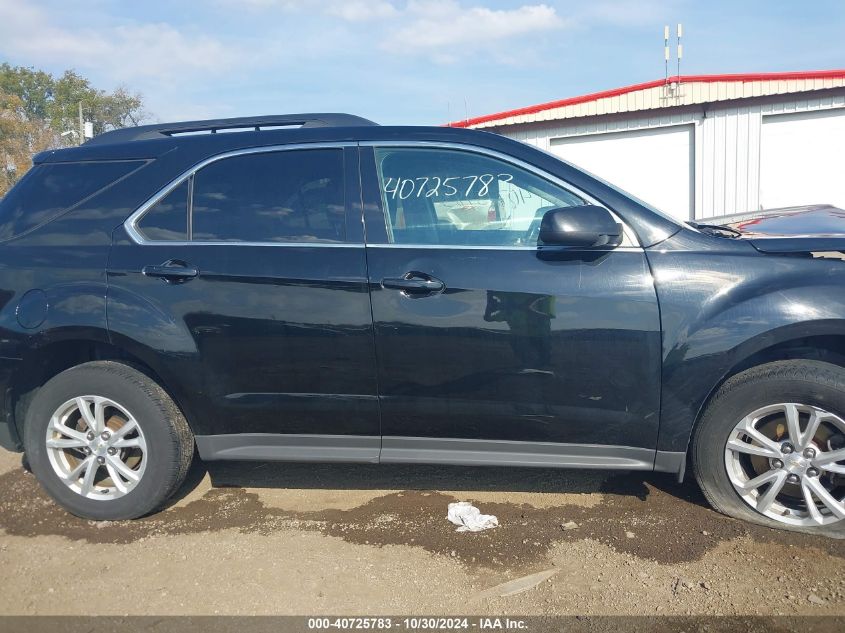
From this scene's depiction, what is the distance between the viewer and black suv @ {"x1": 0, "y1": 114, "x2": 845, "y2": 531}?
2.98 m

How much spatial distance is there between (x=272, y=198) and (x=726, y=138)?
11538mm

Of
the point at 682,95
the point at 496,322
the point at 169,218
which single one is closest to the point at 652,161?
the point at 682,95

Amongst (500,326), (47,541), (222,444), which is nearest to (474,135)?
(500,326)

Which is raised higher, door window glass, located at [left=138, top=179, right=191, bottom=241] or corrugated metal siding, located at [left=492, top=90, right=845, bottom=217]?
corrugated metal siding, located at [left=492, top=90, right=845, bottom=217]

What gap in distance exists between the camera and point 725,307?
2941 millimetres

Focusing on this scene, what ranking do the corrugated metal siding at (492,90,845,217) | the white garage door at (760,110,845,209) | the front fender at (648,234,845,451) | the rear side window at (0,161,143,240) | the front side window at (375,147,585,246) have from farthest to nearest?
1. the corrugated metal siding at (492,90,845,217)
2. the white garage door at (760,110,845,209)
3. the rear side window at (0,161,143,240)
4. the front side window at (375,147,585,246)
5. the front fender at (648,234,845,451)

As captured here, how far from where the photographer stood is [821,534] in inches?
118

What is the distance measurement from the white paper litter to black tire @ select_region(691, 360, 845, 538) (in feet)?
3.23

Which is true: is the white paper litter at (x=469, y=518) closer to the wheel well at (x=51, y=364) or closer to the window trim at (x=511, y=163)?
the window trim at (x=511, y=163)

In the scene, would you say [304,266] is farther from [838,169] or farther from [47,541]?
[838,169]

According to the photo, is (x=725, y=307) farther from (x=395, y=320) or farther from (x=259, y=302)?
(x=259, y=302)

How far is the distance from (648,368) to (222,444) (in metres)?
2.04

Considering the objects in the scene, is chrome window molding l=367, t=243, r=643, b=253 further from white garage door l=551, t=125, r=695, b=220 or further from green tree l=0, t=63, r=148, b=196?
green tree l=0, t=63, r=148, b=196

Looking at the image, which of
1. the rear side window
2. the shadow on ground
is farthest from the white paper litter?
the rear side window
